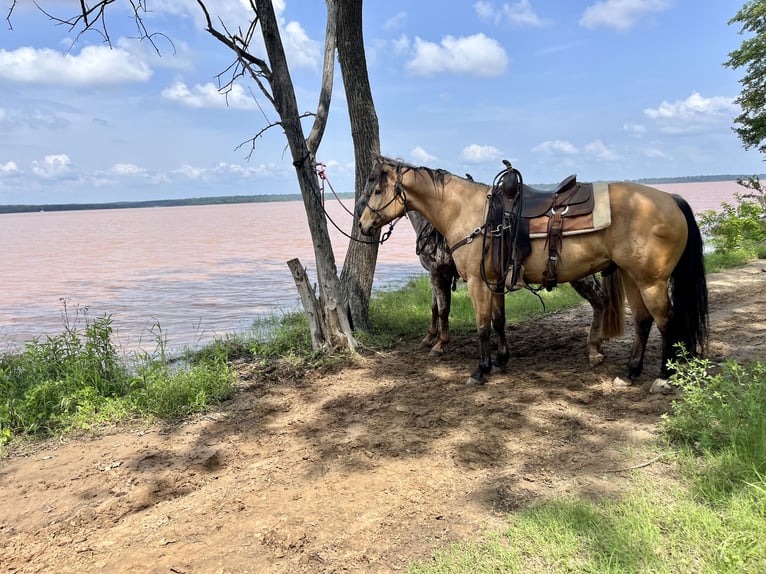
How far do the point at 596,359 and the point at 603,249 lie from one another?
151 centimetres

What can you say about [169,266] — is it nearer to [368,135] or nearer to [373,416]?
[368,135]

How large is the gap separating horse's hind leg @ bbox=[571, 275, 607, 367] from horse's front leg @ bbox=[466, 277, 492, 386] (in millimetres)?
1069

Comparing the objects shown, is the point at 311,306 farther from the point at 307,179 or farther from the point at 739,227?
the point at 739,227

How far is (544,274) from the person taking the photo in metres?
4.68

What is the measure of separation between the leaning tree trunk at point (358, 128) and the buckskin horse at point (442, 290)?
1.00 meters

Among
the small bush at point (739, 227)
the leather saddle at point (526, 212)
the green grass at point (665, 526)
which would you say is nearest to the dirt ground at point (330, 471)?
the green grass at point (665, 526)

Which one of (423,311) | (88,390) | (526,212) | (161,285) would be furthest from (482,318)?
(161,285)

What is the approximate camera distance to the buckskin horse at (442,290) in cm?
543

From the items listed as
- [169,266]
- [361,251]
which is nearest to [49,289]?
[169,266]

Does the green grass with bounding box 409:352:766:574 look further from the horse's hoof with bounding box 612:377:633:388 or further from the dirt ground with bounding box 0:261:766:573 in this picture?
the horse's hoof with bounding box 612:377:633:388

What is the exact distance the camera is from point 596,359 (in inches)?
213

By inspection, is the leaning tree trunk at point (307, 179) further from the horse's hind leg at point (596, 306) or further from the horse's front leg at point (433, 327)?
the horse's hind leg at point (596, 306)

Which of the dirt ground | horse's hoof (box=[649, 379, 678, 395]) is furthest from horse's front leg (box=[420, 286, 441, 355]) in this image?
horse's hoof (box=[649, 379, 678, 395])

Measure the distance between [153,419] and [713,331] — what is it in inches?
242
